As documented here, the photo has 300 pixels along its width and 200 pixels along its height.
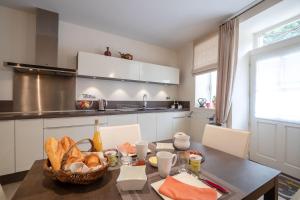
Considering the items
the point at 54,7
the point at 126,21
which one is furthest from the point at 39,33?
the point at 126,21

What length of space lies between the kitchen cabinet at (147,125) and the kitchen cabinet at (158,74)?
81 centimetres

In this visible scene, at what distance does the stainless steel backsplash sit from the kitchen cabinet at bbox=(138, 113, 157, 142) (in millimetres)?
1260

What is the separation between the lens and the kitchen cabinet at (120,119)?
8.15ft

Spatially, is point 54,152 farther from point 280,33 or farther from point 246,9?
point 280,33

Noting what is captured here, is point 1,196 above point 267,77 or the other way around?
the other way around

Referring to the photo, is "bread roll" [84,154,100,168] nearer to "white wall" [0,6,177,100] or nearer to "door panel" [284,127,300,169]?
"white wall" [0,6,177,100]

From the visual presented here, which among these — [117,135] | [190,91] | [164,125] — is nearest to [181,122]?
[164,125]

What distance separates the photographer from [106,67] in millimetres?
2721

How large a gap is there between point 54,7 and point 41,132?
1.82 meters

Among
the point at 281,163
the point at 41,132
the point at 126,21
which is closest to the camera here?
the point at 41,132

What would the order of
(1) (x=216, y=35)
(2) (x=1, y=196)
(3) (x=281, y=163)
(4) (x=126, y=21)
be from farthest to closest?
(1) (x=216, y=35) < (4) (x=126, y=21) < (3) (x=281, y=163) < (2) (x=1, y=196)

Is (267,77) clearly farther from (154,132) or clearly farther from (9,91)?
(9,91)

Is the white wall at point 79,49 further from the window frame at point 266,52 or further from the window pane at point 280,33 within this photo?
the window pane at point 280,33

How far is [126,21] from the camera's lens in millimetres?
2611
